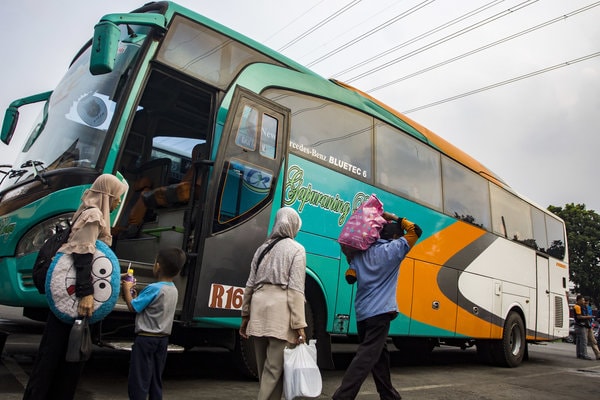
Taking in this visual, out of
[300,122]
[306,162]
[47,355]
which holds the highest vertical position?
[300,122]

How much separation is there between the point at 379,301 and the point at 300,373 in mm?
1039

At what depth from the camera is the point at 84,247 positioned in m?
3.04

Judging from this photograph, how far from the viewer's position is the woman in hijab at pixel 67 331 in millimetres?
3006

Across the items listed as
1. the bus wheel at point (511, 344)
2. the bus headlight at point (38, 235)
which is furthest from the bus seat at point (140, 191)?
the bus wheel at point (511, 344)

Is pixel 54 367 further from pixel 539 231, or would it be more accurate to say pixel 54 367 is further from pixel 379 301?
pixel 539 231

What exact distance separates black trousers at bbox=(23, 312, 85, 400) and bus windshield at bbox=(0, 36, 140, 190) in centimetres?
183

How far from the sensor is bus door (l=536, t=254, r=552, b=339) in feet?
36.6

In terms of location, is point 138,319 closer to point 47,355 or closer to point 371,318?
point 47,355

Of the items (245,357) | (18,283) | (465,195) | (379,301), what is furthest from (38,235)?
(465,195)

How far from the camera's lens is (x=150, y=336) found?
11.3 feet

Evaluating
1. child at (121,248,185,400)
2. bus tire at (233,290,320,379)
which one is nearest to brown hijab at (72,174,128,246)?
child at (121,248,185,400)

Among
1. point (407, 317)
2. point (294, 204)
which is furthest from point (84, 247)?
point (407, 317)

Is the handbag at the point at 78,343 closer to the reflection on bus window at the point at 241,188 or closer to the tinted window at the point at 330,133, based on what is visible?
the reflection on bus window at the point at 241,188

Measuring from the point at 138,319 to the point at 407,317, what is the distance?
4681 mm
